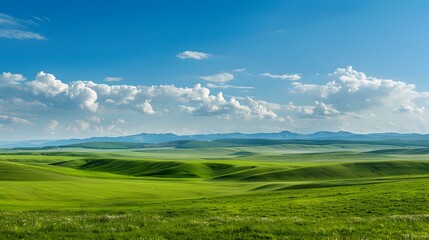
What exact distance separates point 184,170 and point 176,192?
71.0 m

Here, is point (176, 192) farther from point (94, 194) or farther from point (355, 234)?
point (355, 234)

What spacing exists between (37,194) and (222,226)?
5380cm

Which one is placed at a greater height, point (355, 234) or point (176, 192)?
point (355, 234)

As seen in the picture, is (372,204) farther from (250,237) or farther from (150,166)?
(150,166)

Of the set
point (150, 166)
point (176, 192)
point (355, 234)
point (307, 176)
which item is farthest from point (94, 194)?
point (150, 166)

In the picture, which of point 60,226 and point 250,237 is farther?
point 60,226

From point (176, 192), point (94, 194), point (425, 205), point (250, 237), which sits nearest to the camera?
point (250, 237)

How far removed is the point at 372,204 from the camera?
33.2 metres

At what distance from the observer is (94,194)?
67.9m

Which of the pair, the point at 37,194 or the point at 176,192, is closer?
the point at 37,194

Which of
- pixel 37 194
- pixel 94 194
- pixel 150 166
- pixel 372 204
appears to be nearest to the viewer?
pixel 372 204

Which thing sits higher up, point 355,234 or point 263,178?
point 355,234

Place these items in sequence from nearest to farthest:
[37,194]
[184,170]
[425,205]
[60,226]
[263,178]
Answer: [60,226] → [425,205] → [37,194] → [263,178] → [184,170]

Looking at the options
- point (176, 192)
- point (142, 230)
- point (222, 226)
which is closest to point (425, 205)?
point (222, 226)
